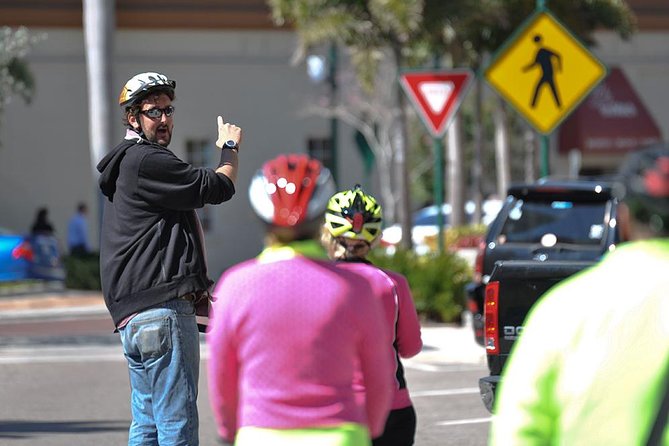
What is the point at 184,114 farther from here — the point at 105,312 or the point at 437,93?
the point at 437,93

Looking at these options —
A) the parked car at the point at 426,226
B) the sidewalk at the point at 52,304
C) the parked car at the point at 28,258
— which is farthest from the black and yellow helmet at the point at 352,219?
the parked car at the point at 426,226

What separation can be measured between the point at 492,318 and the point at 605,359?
17.5ft

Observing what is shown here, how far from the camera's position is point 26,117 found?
108ft

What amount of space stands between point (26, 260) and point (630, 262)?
2150 cm

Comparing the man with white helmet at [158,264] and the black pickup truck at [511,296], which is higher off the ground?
the man with white helmet at [158,264]

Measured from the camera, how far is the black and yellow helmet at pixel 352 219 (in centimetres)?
551

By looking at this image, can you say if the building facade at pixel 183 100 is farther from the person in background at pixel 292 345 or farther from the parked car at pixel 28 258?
the person in background at pixel 292 345

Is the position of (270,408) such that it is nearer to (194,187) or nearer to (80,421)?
(194,187)

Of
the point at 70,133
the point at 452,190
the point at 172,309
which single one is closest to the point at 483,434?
the point at 172,309

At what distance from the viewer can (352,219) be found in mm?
5543

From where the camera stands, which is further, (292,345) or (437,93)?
(437,93)

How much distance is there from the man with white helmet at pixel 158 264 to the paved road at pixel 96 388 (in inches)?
151

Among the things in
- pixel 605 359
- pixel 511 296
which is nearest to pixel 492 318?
pixel 511 296

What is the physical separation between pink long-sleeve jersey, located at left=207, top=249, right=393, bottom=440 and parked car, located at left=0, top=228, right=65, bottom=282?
2032 cm
